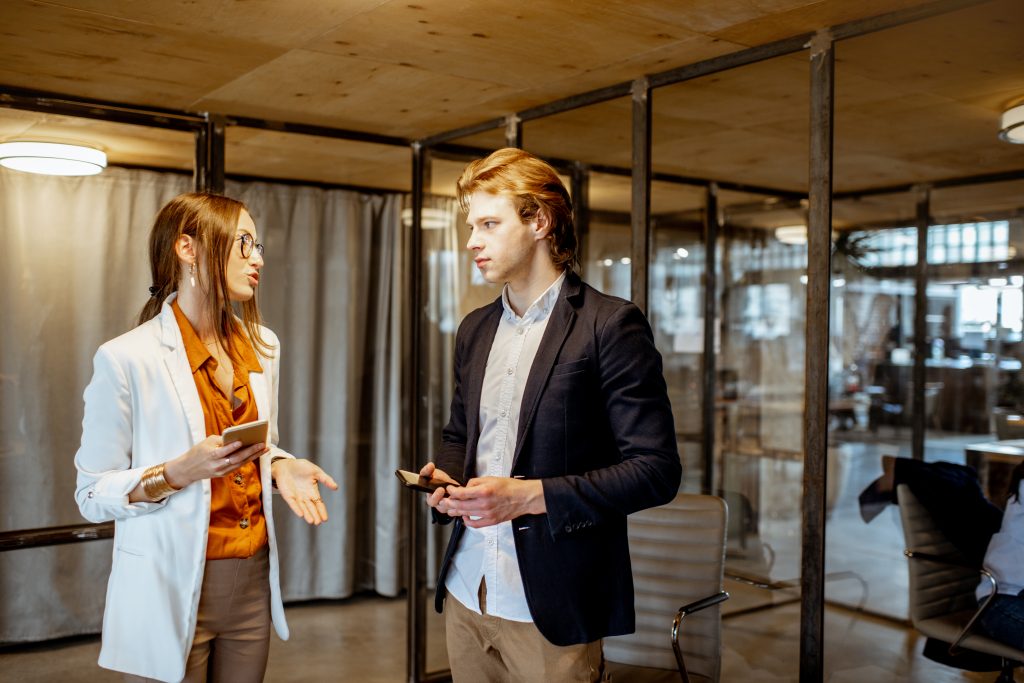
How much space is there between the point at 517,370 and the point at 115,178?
2482 mm

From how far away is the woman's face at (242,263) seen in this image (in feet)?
7.66

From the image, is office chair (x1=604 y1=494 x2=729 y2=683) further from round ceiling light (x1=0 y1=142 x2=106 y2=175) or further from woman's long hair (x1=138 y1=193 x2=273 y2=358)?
round ceiling light (x1=0 y1=142 x2=106 y2=175)

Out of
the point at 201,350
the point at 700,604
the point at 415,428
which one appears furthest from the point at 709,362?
the point at 201,350

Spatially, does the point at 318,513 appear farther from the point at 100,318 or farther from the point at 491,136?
the point at 491,136

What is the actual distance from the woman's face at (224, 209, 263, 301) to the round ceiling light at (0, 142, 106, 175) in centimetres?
157

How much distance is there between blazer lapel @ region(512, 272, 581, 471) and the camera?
6.23 ft

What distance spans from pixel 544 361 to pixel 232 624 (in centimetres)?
106

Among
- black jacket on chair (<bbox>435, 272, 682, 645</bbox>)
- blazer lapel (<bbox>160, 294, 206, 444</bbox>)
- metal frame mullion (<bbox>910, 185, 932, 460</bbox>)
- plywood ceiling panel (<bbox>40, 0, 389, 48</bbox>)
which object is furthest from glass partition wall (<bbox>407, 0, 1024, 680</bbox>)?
blazer lapel (<bbox>160, 294, 206, 444</bbox>)

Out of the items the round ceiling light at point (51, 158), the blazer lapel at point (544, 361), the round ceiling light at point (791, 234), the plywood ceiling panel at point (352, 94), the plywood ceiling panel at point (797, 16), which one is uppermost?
the plywood ceiling panel at point (352, 94)

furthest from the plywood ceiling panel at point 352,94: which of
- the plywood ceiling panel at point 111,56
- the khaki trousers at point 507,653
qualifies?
the khaki trousers at point 507,653

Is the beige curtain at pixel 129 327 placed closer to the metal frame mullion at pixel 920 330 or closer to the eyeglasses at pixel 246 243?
the eyeglasses at pixel 246 243

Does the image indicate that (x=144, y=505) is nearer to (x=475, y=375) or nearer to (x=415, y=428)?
(x=475, y=375)

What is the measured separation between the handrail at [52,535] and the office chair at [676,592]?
84.0 inches

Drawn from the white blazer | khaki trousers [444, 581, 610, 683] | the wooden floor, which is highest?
the white blazer
